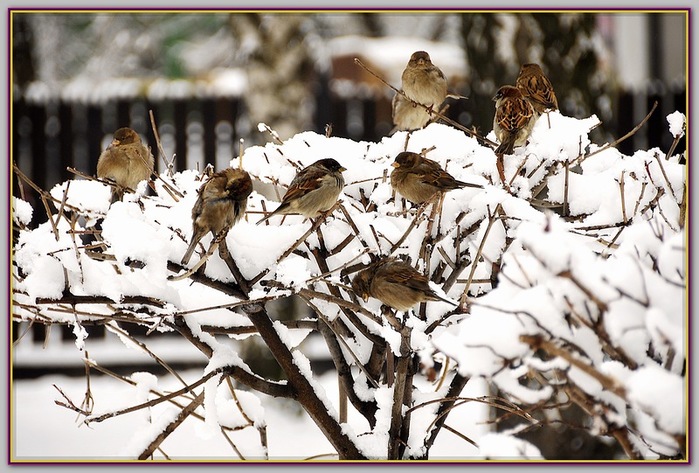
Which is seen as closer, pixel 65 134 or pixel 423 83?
pixel 423 83

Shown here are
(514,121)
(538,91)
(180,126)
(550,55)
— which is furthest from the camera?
(180,126)

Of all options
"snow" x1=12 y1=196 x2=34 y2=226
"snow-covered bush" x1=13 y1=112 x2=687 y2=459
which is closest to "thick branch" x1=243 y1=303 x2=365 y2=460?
"snow-covered bush" x1=13 y1=112 x2=687 y2=459

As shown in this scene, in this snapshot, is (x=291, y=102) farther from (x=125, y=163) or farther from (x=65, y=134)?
(x=125, y=163)

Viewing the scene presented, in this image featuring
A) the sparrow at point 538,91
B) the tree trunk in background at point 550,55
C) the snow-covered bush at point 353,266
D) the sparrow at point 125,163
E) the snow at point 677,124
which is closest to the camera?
the snow-covered bush at point 353,266

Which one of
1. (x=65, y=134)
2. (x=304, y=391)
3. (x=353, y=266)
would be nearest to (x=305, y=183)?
(x=353, y=266)

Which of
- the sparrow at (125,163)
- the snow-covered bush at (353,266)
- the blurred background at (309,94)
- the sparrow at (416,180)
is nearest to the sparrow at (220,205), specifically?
the snow-covered bush at (353,266)

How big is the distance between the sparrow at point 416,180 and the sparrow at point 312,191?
182 mm

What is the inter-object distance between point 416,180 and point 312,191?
35 centimetres

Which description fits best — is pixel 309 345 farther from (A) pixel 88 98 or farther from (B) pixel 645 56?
(B) pixel 645 56

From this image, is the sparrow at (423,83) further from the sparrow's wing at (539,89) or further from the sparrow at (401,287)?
the sparrow at (401,287)

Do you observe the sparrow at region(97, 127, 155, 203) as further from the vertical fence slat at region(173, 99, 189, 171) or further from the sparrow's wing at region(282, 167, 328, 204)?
the vertical fence slat at region(173, 99, 189, 171)

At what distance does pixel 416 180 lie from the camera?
7.86ft

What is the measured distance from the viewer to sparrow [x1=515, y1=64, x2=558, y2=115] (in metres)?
2.89

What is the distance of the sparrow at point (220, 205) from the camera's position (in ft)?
6.55
